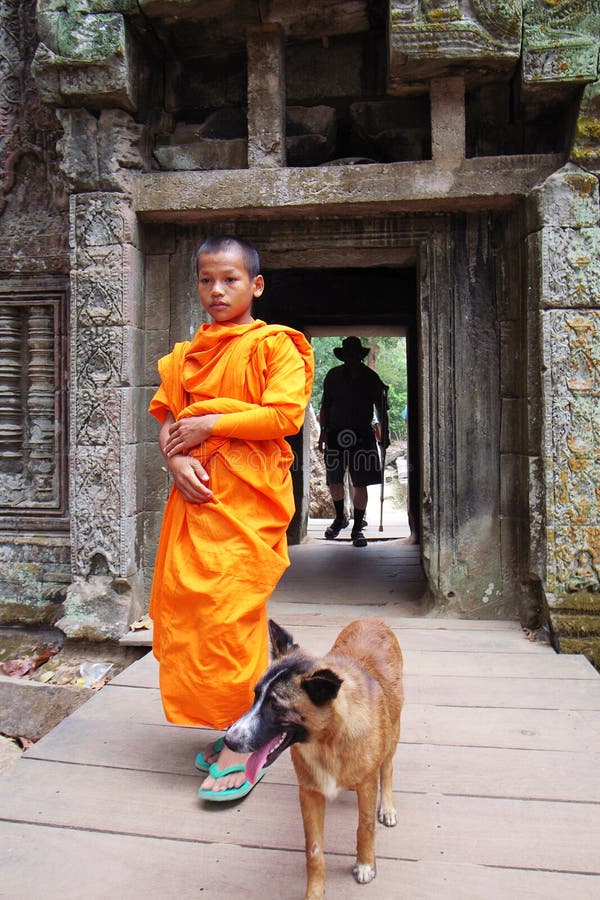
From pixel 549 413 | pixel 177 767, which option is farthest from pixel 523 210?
pixel 177 767

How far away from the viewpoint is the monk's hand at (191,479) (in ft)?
7.68

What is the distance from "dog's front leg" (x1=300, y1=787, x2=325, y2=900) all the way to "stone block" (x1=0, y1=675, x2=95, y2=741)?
7.42ft

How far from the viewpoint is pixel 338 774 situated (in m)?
1.70

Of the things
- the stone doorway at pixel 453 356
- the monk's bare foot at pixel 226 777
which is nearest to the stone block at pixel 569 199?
the stone doorway at pixel 453 356

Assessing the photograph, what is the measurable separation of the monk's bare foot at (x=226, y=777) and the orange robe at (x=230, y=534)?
0.10 m

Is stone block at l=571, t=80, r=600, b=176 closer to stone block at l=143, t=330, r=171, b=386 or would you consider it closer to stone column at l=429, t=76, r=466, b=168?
stone column at l=429, t=76, r=466, b=168

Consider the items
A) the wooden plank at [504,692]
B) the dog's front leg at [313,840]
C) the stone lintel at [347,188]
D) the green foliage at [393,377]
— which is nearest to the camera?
the dog's front leg at [313,840]

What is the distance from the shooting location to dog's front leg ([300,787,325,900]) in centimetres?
173

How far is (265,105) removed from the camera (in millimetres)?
4184

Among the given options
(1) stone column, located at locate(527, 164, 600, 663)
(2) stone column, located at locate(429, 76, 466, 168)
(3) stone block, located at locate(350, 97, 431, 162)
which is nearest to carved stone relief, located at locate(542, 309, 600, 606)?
(1) stone column, located at locate(527, 164, 600, 663)

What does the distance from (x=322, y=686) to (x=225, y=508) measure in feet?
2.88

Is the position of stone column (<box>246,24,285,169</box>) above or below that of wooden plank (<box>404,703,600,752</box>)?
above

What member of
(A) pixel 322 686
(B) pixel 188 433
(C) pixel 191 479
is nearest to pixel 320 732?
(A) pixel 322 686

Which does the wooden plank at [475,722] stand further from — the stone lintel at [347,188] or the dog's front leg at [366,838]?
the stone lintel at [347,188]
